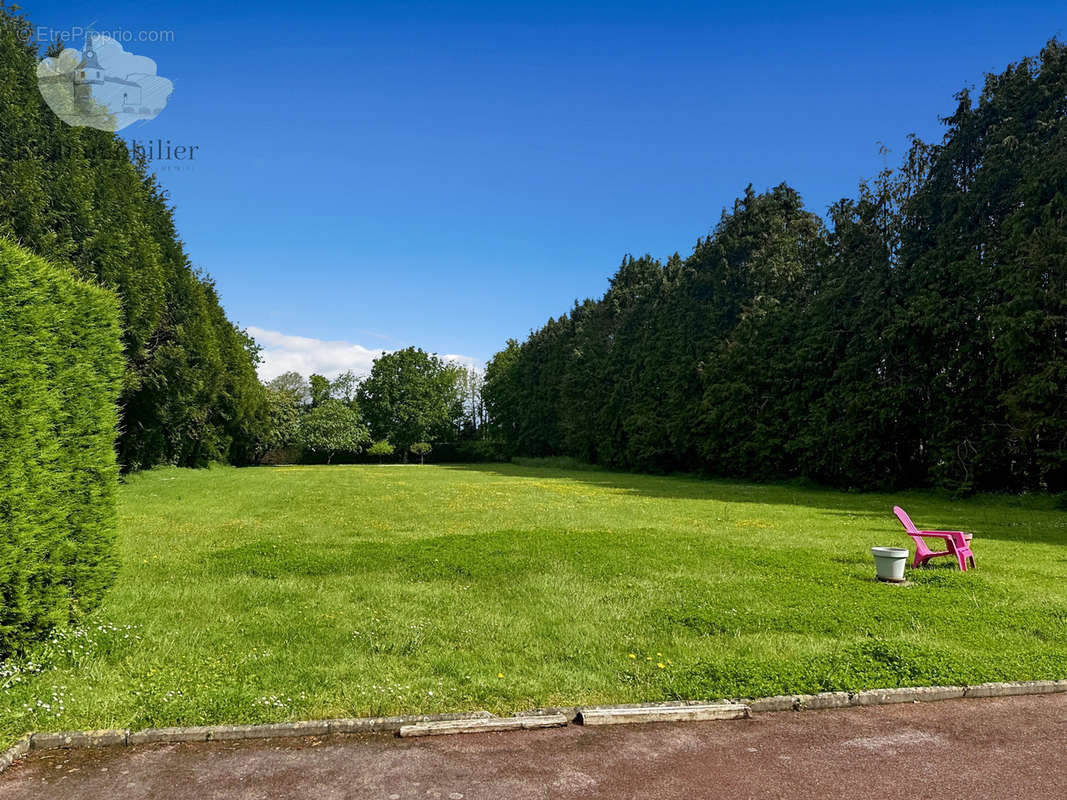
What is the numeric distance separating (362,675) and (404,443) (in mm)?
70963

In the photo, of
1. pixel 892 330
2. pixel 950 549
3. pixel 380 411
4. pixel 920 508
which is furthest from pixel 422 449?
pixel 950 549

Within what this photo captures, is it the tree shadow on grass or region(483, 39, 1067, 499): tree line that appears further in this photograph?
region(483, 39, 1067, 499): tree line

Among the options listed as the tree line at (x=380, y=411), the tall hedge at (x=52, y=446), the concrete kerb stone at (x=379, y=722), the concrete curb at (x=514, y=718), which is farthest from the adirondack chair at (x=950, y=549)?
the tree line at (x=380, y=411)

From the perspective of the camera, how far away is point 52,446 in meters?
5.96

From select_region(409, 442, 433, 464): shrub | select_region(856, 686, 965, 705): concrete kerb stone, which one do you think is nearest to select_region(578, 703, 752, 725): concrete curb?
select_region(856, 686, 965, 705): concrete kerb stone

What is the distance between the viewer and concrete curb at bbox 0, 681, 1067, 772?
4.50m

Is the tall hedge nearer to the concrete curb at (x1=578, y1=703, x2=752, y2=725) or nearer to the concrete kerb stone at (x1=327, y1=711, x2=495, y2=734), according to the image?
the concrete kerb stone at (x1=327, y1=711, x2=495, y2=734)

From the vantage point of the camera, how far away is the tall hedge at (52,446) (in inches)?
Result: 217

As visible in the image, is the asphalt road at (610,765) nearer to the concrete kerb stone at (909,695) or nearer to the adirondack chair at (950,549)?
the concrete kerb stone at (909,695)

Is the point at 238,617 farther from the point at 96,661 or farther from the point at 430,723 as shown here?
the point at 430,723

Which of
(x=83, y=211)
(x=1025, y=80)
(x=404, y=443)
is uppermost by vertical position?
(x=1025, y=80)

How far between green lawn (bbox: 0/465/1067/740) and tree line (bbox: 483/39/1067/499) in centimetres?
1127

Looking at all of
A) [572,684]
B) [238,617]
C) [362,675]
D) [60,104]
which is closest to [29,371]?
[238,617]

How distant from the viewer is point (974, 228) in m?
27.2
